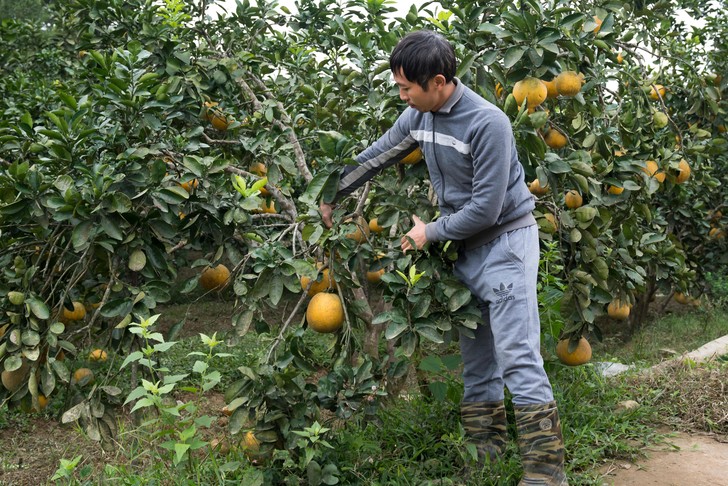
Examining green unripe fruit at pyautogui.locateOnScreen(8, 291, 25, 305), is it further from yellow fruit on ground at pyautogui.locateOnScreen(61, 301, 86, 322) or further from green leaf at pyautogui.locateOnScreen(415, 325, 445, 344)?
green leaf at pyautogui.locateOnScreen(415, 325, 445, 344)

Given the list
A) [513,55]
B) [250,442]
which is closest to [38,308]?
[250,442]

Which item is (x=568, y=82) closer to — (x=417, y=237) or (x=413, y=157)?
(x=413, y=157)

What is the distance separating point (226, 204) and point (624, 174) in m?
1.66

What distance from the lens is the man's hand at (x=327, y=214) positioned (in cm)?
268

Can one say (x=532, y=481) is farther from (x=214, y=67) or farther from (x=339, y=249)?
(x=214, y=67)

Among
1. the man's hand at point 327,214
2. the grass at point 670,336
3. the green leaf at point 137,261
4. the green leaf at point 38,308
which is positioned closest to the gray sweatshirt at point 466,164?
the man's hand at point 327,214

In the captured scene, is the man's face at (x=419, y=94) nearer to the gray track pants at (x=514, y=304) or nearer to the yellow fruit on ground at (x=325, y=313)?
the gray track pants at (x=514, y=304)

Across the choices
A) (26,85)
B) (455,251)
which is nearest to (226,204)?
(455,251)

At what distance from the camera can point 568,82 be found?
2.94 m

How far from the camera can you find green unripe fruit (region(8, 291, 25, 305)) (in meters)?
2.79

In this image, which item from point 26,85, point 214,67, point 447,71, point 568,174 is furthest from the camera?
point 26,85

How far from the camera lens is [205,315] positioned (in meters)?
7.16

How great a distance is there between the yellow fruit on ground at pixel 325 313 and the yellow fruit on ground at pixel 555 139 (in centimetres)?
121

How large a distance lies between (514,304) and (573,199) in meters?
0.98
